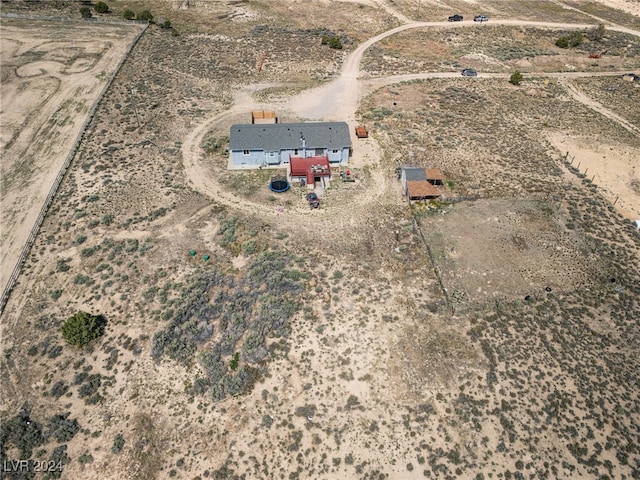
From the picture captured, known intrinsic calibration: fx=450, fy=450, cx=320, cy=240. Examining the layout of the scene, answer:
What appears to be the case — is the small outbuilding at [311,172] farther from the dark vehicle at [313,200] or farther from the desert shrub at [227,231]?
the desert shrub at [227,231]

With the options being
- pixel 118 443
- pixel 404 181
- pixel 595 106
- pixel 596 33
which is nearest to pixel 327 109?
pixel 404 181

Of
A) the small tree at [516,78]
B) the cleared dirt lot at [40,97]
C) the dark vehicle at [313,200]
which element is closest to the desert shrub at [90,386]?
the cleared dirt lot at [40,97]

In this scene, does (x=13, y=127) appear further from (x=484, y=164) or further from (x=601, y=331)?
(x=601, y=331)

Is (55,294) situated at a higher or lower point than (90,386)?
higher

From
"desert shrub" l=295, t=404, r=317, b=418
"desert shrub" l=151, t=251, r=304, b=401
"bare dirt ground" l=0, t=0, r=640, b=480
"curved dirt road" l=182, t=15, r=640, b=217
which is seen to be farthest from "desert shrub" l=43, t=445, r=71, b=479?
"curved dirt road" l=182, t=15, r=640, b=217

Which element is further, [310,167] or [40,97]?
[40,97]

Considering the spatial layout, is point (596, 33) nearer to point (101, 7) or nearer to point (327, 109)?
point (327, 109)

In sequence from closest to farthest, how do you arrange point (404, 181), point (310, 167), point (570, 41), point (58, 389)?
point (58, 389) < point (404, 181) < point (310, 167) < point (570, 41)
